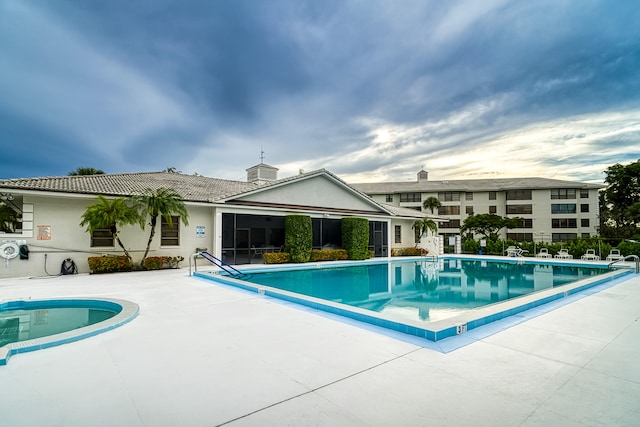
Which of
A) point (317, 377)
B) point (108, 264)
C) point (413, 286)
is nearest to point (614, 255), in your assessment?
point (413, 286)

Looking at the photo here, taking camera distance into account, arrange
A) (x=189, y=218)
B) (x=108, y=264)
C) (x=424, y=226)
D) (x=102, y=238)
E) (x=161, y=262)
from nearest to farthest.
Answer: (x=108, y=264), (x=102, y=238), (x=161, y=262), (x=189, y=218), (x=424, y=226)

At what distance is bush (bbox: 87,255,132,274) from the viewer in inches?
564

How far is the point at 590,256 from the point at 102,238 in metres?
31.0

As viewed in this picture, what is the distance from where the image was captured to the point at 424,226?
1123 inches

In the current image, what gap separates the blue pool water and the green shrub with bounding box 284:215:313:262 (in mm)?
1968

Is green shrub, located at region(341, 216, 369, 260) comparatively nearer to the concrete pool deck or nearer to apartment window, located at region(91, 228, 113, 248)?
apartment window, located at region(91, 228, 113, 248)

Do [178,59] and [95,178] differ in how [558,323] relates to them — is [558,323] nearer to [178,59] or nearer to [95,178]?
[178,59]

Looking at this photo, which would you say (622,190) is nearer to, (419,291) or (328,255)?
(328,255)

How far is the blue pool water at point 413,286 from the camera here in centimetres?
973

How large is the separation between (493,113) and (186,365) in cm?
2000

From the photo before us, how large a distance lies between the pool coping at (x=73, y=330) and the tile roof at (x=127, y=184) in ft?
22.3

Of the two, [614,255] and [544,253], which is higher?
[614,255]

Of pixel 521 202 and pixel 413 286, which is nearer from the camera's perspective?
pixel 413 286

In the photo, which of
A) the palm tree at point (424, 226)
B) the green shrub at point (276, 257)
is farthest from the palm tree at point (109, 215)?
the palm tree at point (424, 226)
